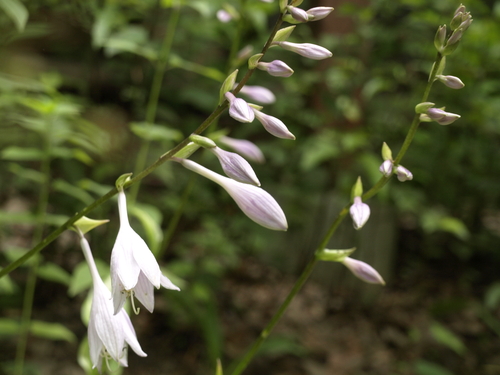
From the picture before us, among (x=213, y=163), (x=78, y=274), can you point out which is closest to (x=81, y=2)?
(x=213, y=163)

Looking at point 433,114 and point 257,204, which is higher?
point 433,114

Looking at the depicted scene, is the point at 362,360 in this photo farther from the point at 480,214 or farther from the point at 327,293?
the point at 480,214

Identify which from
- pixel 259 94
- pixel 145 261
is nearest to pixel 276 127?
pixel 145 261

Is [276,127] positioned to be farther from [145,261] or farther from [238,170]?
[145,261]

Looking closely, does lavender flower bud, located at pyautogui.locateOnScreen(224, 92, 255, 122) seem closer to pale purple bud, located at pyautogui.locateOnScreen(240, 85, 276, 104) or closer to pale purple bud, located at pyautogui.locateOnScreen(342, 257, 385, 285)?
pale purple bud, located at pyautogui.locateOnScreen(342, 257, 385, 285)

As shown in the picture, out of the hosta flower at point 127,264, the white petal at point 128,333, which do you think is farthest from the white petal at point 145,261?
the white petal at point 128,333
